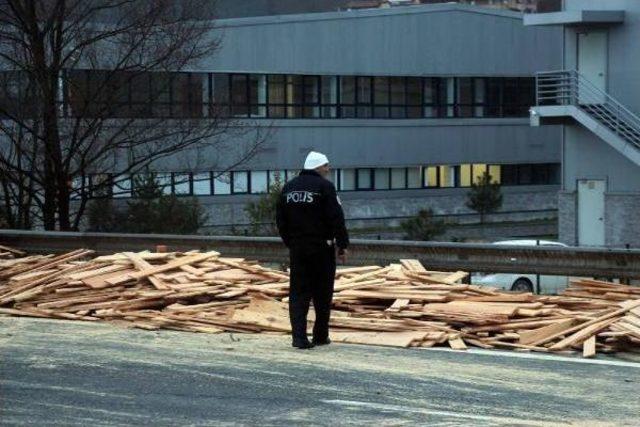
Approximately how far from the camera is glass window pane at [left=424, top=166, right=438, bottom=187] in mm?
60312

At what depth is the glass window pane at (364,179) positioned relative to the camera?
57.8 m

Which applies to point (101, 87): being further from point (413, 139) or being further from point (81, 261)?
point (413, 139)

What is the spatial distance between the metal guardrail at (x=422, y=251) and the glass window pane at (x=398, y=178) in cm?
4138

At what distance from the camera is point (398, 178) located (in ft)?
194

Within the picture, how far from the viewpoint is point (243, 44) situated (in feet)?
173

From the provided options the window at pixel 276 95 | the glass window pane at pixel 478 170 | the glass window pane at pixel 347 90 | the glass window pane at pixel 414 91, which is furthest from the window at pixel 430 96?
the window at pixel 276 95

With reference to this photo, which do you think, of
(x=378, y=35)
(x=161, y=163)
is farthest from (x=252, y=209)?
(x=378, y=35)

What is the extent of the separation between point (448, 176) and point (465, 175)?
42.4 inches

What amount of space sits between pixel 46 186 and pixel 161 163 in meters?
20.3

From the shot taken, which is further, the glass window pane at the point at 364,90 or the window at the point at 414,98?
the window at the point at 414,98

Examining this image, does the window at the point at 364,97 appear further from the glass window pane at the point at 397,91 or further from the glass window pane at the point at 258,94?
the glass window pane at the point at 258,94

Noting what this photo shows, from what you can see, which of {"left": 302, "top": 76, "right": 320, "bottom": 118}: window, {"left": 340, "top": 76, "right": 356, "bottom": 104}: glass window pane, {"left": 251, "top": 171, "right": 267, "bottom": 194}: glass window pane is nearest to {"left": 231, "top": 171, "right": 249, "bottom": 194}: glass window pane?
{"left": 251, "top": 171, "right": 267, "bottom": 194}: glass window pane

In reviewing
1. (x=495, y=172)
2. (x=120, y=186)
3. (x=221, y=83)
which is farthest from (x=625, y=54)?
(x=495, y=172)

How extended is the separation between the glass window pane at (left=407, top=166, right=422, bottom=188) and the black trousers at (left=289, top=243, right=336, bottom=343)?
47861 millimetres
